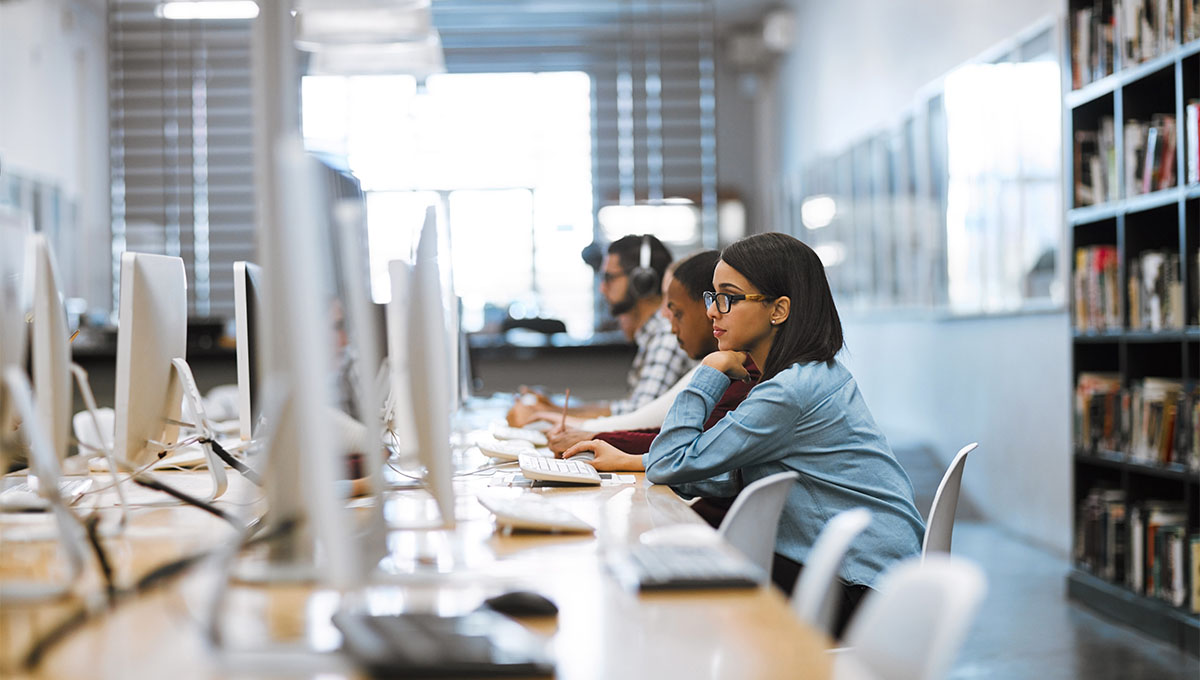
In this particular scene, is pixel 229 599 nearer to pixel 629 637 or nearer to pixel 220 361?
pixel 629 637

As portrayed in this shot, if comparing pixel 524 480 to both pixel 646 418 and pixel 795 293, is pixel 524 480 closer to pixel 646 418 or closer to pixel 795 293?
pixel 795 293

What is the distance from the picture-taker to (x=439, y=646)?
0.97 m

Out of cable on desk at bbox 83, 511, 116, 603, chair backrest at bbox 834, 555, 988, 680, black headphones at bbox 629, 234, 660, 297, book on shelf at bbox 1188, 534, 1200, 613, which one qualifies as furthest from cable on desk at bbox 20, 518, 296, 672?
book on shelf at bbox 1188, 534, 1200, 613

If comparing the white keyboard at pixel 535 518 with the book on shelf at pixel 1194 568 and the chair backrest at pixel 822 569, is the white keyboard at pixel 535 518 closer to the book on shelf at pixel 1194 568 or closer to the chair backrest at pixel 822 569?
the chair backrest at pixel 822 569

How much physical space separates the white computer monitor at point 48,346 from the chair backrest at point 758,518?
93 centimetres

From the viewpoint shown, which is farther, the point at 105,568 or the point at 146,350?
the point at 146,350

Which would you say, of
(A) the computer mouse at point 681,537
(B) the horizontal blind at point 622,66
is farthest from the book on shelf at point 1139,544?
(B) the horizontal blind at point 622,66

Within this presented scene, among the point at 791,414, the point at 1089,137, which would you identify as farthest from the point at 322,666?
the point at 1089,137

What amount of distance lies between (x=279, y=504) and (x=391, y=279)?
0.58m

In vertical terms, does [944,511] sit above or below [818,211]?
below

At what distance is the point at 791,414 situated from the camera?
2.03 metres

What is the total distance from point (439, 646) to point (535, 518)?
0.63 m

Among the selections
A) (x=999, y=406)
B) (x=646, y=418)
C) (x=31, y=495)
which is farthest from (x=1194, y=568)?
(x=31, y=495)

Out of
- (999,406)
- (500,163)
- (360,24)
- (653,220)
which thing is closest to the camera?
(360,24)
